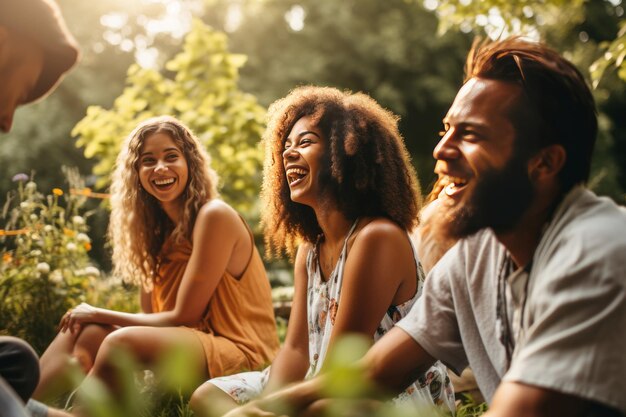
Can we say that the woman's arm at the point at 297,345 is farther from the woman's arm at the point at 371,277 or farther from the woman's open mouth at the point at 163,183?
the woman's open mouth at the point at 163,183

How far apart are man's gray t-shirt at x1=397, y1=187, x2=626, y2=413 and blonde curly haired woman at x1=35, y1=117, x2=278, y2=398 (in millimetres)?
2050

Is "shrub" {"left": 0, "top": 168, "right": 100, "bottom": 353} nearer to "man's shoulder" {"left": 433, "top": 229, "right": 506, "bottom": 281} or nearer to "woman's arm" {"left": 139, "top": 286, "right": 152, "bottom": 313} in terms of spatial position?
"woman's arm" {"left": 139, "top": 286, "right": 152, "bottom": 313}

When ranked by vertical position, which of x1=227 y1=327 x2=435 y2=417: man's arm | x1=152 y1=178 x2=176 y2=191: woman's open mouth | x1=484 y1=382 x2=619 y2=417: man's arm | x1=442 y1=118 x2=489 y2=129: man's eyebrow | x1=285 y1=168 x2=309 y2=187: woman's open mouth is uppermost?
x1=442 y1=118 x2=489 y2=129: man's eyebrow

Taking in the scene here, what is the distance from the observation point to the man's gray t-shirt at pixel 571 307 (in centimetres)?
146

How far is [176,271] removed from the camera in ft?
13.5

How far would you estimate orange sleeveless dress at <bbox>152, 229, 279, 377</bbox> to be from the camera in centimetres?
373

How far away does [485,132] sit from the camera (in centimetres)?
186

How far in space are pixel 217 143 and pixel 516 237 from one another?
587 cm

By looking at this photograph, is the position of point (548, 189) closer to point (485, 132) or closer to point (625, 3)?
point (485, 132)

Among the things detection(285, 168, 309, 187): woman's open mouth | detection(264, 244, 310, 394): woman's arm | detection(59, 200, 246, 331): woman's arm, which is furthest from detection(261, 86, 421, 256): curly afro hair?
detection(59, 200, 246, 331): woman's arm

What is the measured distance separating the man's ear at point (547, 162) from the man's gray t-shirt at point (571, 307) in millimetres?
82

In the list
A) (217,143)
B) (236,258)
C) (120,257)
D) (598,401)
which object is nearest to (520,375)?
(598,401)

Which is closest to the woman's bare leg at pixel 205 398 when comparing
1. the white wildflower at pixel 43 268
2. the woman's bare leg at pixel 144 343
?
the woman's bare leg at pixel 144 343

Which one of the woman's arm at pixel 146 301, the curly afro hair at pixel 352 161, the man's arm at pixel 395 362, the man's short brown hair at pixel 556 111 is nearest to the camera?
the man's short brown hair at pixel 556 111
